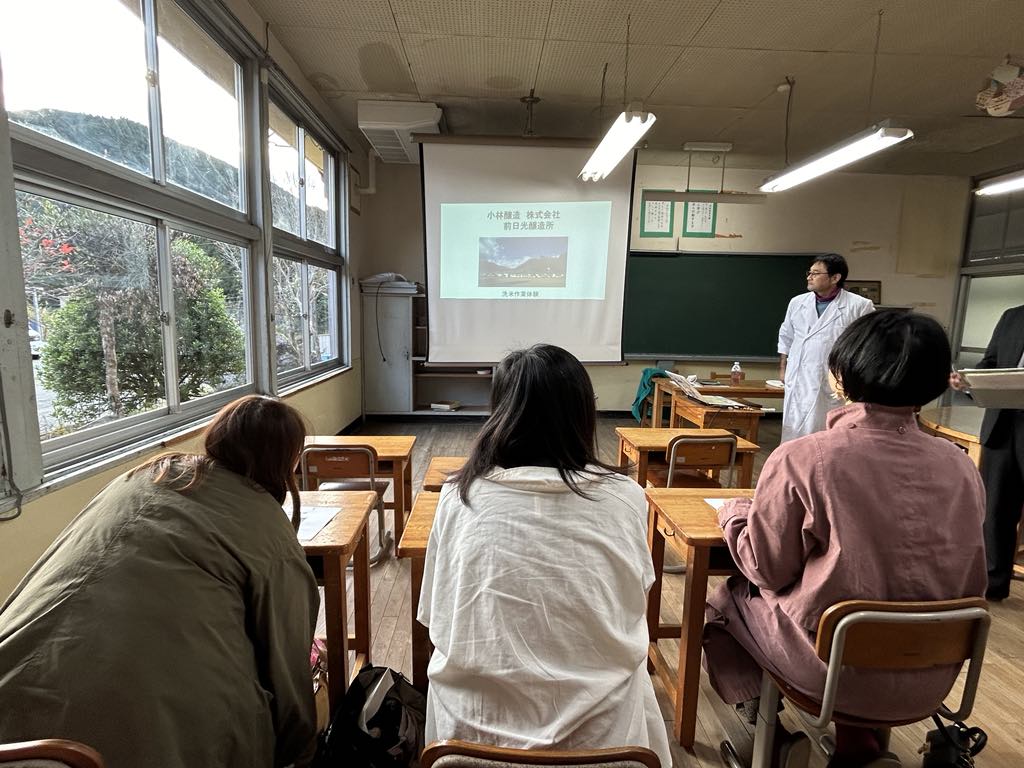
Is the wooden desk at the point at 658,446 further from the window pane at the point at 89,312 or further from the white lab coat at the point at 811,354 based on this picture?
the window pane at the point at 89,312

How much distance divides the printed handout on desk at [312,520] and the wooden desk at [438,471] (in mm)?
357


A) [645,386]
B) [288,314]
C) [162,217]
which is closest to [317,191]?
[288,314]

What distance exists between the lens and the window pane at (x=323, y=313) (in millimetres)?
4496

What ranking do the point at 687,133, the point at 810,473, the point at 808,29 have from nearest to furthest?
the point at 810,473
the point at 808,29
the point at 687,133

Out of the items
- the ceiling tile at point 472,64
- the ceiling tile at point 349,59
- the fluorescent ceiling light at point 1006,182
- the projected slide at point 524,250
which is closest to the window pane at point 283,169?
the ceiling tile at point 349,59

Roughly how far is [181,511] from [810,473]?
1.21 meters

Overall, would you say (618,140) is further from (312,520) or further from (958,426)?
(312,520)

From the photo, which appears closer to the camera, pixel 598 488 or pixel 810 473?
pixel 598 488

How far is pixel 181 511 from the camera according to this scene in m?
0.90

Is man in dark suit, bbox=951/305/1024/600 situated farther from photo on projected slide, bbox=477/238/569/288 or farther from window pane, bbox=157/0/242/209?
window pane, bbox=157/0/242/209

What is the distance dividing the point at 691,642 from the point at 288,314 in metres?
3.69

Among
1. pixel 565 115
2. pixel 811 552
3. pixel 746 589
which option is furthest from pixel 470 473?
pixel 565 115

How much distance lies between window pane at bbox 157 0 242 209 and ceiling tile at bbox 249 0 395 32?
14.8 inches

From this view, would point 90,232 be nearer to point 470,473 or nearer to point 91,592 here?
point 91,592
